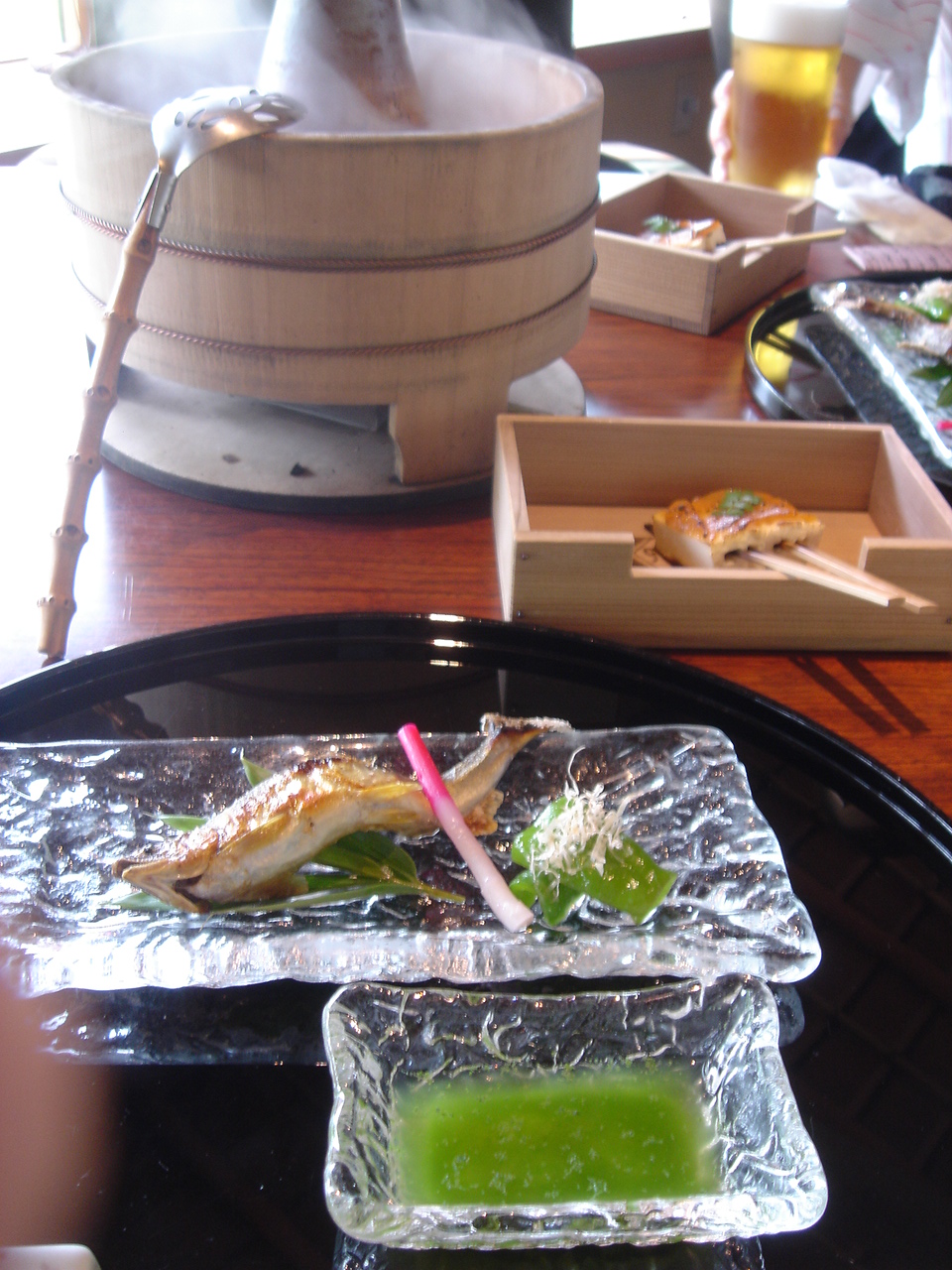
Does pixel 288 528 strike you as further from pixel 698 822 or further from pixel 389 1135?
pixel 389 1135

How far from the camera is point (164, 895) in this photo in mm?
743

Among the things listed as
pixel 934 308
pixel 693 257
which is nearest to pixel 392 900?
pixel 693 257

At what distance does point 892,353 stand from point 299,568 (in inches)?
40.3

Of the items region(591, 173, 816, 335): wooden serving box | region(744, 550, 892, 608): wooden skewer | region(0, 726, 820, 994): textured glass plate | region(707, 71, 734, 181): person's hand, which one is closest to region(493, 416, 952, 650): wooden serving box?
region(744, 550, 892, 608): wooden skewer

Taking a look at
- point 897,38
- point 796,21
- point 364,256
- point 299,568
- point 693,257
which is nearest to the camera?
point 364,256

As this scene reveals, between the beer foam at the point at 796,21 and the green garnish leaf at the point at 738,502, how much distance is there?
52.3 inches

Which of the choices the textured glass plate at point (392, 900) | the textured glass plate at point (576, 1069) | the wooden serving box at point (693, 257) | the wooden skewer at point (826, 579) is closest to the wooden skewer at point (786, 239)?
the wooden serving box at point (693, 257)

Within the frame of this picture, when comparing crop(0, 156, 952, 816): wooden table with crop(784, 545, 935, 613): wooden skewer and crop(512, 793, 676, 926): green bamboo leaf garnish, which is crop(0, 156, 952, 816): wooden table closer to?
crop(784, 545, 935, 613): wooden skewer

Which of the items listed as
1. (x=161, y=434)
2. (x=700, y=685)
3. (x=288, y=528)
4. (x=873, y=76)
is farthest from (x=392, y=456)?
(x=873, y=76)

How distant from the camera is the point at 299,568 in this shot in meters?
1.25

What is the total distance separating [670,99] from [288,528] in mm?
4271

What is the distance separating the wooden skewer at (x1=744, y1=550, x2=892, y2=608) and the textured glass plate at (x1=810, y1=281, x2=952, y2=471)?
1.42ft

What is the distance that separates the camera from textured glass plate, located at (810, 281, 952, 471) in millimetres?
1488

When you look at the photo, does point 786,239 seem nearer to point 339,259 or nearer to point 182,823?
point 339,259
